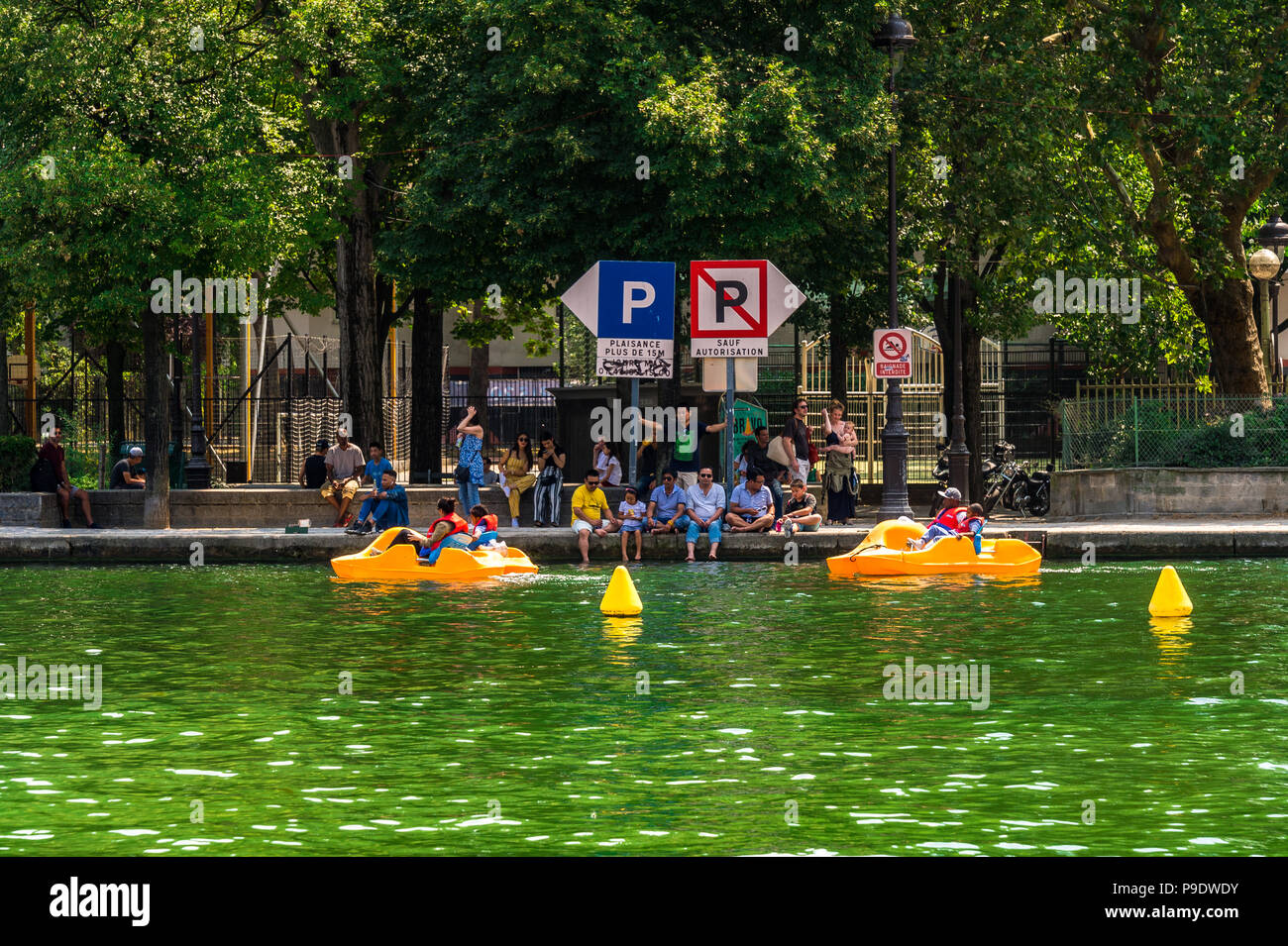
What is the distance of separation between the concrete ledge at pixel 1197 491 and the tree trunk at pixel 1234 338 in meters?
3.43

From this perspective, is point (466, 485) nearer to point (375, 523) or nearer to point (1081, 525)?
point (375, 523)

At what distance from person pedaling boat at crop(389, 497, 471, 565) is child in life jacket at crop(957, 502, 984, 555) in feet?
21.3

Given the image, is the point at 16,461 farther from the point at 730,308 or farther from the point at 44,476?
the point at 730,308

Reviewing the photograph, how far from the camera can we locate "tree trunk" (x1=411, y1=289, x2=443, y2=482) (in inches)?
1400

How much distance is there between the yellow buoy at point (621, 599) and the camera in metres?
18.6

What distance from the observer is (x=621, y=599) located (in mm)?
18719

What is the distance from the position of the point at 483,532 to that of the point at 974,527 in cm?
642

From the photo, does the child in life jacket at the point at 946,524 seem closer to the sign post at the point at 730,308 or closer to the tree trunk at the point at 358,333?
the sign post at the point at 730,308

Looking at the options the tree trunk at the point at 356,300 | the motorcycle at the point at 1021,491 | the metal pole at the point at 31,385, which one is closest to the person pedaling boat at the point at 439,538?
the tree trunk at the point at 356,300
